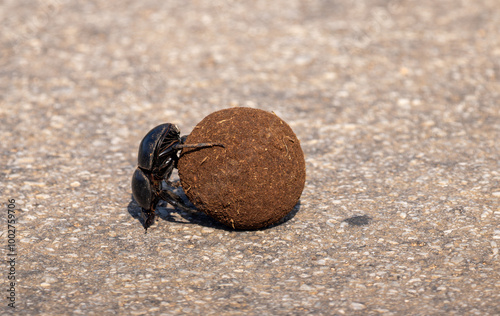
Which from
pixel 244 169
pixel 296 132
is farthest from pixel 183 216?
pixel 296 132

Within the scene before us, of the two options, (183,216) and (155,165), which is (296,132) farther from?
(155,165)

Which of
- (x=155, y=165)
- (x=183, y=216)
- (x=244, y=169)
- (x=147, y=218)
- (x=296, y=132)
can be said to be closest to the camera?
(x=244, y=169)

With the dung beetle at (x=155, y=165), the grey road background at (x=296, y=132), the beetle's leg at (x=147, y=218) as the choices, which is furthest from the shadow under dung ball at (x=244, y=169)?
the beetle's leg at (x=147, y=218)

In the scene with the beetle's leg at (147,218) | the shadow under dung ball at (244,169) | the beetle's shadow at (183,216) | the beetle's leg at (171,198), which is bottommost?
the beetle's shadow at (183,216)

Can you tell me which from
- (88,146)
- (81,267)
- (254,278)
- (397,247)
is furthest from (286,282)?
(88,146)

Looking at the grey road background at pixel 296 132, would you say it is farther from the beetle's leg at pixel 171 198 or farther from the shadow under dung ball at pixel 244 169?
the shadow under dung ball at pixel 244 169

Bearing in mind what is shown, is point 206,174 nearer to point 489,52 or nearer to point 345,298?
point 345,298

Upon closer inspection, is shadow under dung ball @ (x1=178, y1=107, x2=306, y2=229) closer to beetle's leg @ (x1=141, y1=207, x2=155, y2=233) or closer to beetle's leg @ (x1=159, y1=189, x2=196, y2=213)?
beetle's leg @ (x1=159, y1=189, x2=196, y2=213)
